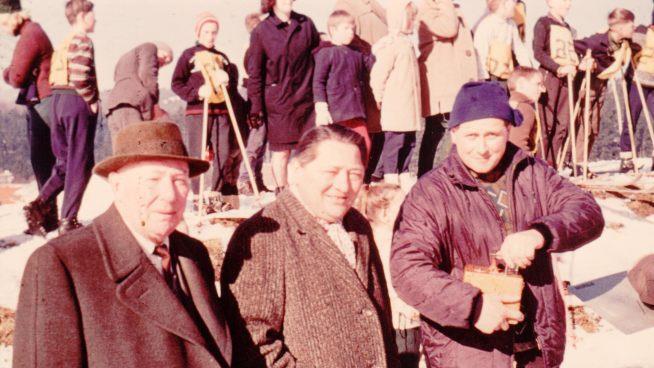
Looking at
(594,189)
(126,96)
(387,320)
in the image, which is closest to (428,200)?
(387,320)

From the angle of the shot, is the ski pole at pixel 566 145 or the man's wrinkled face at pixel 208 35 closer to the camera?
the man's wrinkled face at pixel 208 35

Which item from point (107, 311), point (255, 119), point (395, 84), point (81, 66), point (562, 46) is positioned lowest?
point (107, 311)

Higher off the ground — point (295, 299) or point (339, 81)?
point (339, 81)

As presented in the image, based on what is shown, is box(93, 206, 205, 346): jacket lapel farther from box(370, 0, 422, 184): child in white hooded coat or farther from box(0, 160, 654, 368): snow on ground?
box(370, 0, 422, 184): child in white hooded coat

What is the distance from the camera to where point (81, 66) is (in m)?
5.50

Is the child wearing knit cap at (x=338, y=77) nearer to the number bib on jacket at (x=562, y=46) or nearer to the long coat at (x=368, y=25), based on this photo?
the long coat at (x=368, y=25)

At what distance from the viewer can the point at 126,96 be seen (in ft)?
18.4

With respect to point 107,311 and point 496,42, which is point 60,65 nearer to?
point 107,311

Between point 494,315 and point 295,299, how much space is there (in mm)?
726

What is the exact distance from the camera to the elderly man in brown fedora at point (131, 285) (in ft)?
6.15

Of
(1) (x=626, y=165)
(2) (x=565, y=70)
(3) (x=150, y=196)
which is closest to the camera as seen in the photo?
(3) (x=150, y=196)

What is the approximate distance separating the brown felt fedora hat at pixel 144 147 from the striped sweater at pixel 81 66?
3.65 meters

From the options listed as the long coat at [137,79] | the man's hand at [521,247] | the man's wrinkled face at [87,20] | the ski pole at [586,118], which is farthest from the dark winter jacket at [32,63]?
the ski pole at [586,118]

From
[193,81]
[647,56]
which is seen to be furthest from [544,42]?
[193,81]
